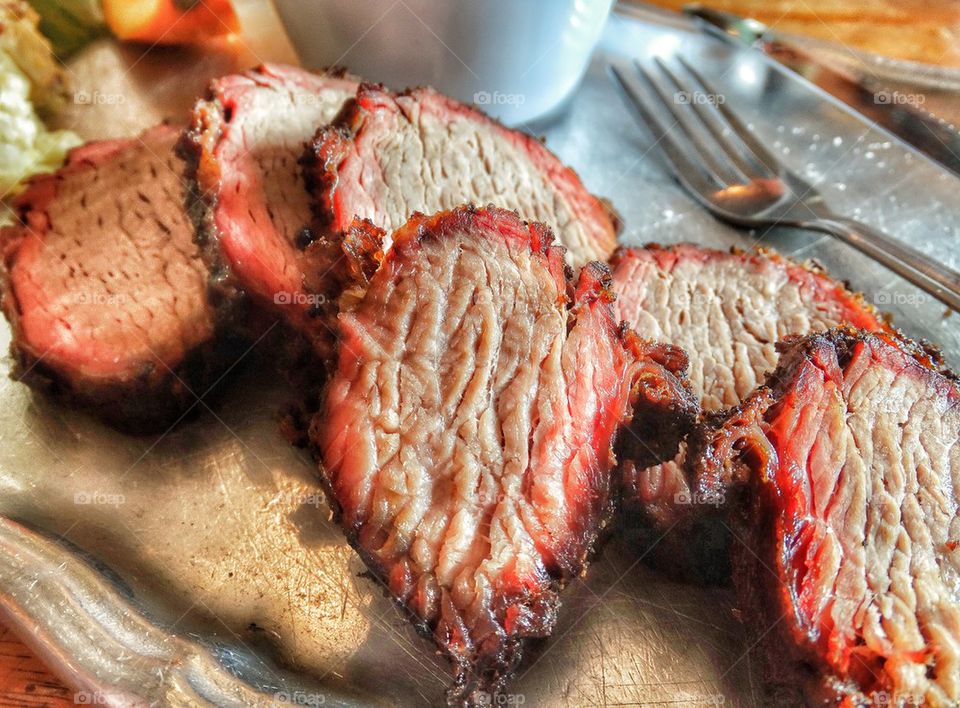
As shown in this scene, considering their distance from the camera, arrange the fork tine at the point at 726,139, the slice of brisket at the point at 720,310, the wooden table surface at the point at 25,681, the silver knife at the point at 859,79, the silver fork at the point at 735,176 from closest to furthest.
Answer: the wooden table surface at the point at 25,681
the slice of brisket at the point at 720,310
the silver fork at the point at 735,176
the silver knife at the point at 859,79
the fork tine at the point at 726,139

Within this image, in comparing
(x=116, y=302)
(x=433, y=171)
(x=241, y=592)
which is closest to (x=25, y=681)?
(x=241, y=592)

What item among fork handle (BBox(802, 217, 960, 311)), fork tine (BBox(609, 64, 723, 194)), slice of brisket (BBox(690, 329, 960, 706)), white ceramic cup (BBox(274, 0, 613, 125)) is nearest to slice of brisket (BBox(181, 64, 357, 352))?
white ceramic cup (BBox(274, 0, 613, 125))

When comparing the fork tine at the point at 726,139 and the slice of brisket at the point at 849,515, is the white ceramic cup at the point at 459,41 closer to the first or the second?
the fork tine at the point at 726,139

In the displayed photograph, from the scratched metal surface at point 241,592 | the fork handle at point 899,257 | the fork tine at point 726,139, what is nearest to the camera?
the scratched metal surface at point 241,592

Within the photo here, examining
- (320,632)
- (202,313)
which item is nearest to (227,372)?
(202,313)

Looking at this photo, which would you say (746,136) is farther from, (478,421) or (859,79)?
(478,421)

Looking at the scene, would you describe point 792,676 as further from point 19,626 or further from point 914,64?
point 914,64

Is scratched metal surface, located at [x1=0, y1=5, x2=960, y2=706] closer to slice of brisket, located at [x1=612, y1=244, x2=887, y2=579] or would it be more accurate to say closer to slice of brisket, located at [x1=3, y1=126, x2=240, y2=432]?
slice of brisket, located at [x1=3, y1=126, x2=240, y2=432]

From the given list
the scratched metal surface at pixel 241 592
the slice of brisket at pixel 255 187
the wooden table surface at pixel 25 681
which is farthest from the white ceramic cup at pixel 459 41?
the wooden table surface at pixel 25 681
